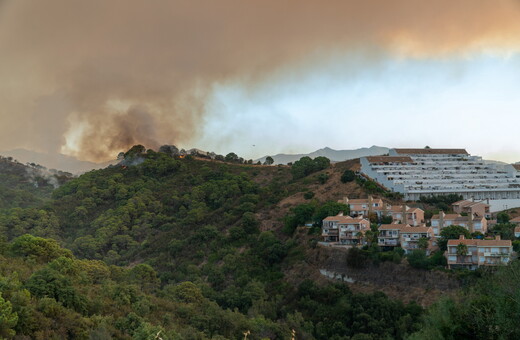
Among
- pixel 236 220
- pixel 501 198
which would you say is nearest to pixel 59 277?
pixel 236 220

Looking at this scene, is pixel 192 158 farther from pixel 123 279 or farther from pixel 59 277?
pixel 59 277

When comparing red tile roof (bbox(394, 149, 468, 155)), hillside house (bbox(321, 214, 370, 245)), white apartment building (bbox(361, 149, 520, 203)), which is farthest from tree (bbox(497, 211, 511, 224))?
red tile roof (bbox(394, 149, 468, 155))

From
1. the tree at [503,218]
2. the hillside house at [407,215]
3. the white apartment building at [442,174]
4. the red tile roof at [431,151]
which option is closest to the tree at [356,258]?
the hillside house at [407,215]

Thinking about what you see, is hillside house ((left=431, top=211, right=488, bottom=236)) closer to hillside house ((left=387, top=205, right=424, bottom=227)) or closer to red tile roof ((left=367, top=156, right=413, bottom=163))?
hillside house ((left=387, top=205, right=424, bottom=227))

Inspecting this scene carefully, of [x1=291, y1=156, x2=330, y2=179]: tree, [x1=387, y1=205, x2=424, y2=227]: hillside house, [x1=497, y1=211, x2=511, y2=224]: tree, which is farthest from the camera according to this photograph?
[x1=291, y1=156, x2=330, y2=179]: tree

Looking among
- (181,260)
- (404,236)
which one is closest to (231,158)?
(181,260)

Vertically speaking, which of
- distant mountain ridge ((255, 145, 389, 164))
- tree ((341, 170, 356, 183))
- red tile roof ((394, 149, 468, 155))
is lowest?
tree ((341, 170, 356, 183))

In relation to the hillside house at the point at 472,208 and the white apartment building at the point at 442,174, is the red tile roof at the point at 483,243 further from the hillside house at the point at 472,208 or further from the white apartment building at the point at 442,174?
the white apartment building at the point at 442,174
